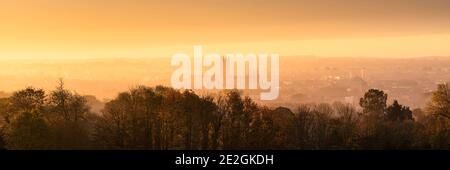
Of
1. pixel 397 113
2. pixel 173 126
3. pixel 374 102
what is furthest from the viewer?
pixel 374 102

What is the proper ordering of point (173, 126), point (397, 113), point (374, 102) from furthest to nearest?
point (374, 102) → point (397, 113) → point (173, 126)

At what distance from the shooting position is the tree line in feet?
133

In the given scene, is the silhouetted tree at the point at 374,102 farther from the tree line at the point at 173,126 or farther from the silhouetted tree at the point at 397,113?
the tree line at the point at 173,126

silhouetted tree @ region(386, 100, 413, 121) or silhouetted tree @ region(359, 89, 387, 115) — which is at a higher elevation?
silhouetted tree @ region(359, 89, 387, 115)

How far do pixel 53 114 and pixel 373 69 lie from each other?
12227 centimetres

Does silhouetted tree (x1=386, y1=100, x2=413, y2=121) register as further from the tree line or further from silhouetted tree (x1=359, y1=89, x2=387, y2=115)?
the tree line

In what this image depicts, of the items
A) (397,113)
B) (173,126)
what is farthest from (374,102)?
(173,126)

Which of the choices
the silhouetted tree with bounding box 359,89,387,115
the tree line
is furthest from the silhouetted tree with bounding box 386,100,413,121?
the tree line

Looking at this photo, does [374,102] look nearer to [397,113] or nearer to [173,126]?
[397,113]

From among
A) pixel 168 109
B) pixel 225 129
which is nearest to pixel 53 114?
pixel 168 109

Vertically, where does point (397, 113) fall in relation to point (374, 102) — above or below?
below

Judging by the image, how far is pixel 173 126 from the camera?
43250mm
